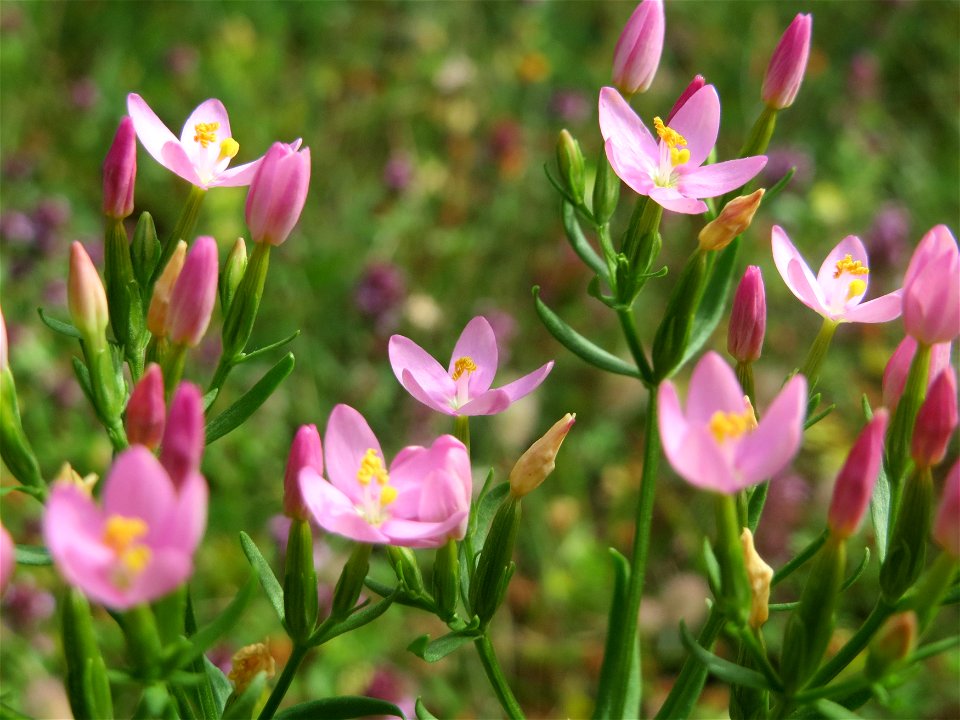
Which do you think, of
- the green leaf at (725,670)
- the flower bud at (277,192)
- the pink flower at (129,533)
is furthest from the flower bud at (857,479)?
the flower bud at (277,192)

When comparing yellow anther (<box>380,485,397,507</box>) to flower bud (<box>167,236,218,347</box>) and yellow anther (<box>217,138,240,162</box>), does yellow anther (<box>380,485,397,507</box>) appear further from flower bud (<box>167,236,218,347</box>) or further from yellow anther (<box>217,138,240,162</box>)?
yellow anther (<box>217,138,240,162</box>)

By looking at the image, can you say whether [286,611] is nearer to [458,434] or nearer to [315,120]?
[458,434]

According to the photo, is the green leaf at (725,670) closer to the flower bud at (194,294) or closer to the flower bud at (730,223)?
the flower bud at (730,223)

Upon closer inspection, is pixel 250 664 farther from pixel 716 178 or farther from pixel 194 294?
pixel 716 178

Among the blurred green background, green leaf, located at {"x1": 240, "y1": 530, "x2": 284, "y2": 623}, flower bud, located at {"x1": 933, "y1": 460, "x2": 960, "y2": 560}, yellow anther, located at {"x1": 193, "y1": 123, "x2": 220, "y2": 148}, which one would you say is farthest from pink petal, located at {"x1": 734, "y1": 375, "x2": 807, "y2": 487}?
the blurred green background

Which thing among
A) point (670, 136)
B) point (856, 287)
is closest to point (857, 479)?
point (856, 287)

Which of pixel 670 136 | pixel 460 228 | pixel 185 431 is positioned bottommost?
pixel 460 228
